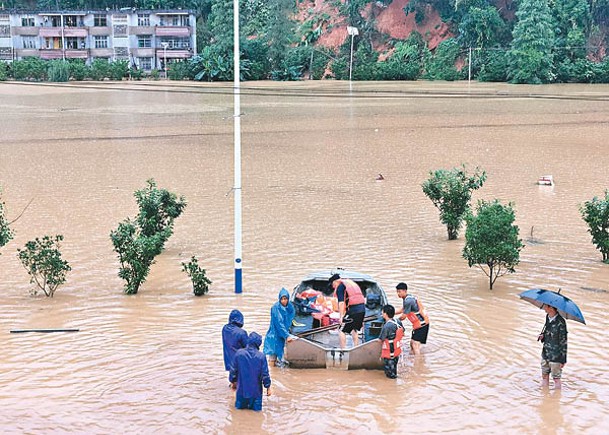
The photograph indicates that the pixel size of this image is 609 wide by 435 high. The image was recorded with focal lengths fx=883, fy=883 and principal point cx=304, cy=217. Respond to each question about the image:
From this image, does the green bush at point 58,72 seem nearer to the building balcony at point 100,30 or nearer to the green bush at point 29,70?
the green bush at point 29,70

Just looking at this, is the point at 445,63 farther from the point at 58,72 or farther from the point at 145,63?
the point at 58,72

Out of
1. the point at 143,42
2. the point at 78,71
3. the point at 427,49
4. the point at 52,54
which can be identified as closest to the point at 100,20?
the point at 143,42

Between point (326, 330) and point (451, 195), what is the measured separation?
7.26 metres

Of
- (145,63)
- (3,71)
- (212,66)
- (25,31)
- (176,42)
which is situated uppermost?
(25,31)

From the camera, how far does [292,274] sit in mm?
15438

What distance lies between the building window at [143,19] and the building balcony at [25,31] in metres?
9.96

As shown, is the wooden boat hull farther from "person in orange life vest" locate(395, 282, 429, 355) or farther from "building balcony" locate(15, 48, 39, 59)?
"building balcony" locate(15, 48, 39, 59)

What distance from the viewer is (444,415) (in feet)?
31.0

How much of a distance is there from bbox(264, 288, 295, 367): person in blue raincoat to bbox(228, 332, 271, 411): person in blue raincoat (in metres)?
1.23

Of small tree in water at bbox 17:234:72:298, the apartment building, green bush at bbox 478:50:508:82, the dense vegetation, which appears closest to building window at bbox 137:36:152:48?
the apartment building

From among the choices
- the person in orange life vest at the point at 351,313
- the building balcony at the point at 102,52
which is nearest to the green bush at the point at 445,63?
the building balcony at the point at 102,52

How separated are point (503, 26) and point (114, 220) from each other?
213 feet

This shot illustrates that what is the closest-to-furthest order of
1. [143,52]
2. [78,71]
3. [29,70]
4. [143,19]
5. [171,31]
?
[29,70] < [78,71] < [171,31] < [143,19] < [143,52]

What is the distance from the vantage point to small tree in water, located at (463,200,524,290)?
14.0 metres
